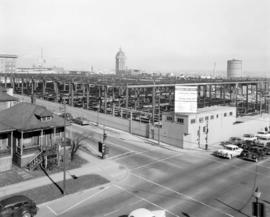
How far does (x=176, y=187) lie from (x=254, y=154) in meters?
15.1

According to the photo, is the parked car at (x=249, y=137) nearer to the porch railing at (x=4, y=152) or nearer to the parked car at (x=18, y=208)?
the porch railing at (x=4, y=152)

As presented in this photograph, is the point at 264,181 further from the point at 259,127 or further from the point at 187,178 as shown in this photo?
the point at 259,127

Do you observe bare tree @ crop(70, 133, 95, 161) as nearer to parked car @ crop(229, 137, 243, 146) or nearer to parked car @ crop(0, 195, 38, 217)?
parked car @ crop(0, 195, 38, 217)

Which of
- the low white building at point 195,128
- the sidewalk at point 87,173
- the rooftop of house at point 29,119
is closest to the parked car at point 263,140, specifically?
the low white building at point 195,128

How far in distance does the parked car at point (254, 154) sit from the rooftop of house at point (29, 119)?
22558 millimetres

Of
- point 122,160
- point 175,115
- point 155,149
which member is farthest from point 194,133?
point 122,160

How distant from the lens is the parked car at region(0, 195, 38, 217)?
66.4 ft

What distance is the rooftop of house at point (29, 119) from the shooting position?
1248 inches

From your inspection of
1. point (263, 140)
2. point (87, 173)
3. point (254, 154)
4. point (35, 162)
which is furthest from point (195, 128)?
point (35, 162)

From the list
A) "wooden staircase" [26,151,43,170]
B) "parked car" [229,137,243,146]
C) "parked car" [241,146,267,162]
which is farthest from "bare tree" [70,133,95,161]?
"parked car" [229,137,243,146]

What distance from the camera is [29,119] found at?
32.5 metres

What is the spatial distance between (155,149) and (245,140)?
15467 millimetres

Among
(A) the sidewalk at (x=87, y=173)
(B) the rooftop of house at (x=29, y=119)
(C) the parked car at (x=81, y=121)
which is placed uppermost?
(B) the rooftop of house at (x=29, y=119)

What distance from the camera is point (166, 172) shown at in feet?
102
